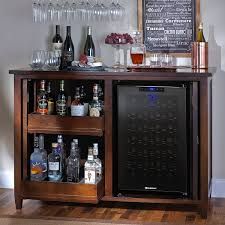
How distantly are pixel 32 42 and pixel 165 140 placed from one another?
1386 mm

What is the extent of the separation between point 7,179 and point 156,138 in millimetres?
1428

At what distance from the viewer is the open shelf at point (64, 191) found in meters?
3.75

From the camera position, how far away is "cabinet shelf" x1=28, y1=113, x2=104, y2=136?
378 cm

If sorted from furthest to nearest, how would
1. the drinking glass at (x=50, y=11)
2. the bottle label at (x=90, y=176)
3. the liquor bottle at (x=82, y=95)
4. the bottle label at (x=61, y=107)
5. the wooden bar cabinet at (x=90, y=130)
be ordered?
1. the drinking glass at (x=50, y=11)
2. the liquor bottle at (x=82, y=95)
3. the bottle label at (x=61, y=107)
4. the bottle label at (x=90, y=176)
5. the wooden bar cabinet at (x=90, y=130)

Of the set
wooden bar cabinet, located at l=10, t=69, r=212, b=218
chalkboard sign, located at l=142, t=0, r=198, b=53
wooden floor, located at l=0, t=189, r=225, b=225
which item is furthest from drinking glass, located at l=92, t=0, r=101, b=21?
wooden floor, located at l=0, t=189, r=225, b=225

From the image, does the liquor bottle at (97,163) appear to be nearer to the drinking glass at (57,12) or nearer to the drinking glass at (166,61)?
the drinking glass at (166,61)

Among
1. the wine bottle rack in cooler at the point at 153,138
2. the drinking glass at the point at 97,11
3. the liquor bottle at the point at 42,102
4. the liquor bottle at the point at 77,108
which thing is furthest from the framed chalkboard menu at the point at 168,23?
the liquor bottle at the point at 42,102

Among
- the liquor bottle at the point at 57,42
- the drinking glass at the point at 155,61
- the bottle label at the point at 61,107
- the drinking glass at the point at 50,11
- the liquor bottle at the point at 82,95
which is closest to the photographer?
the bottle label at the point at 61,107

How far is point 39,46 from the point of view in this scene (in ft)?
14.4

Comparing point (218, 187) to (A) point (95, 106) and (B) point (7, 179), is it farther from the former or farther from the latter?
(B) point (7, 179)

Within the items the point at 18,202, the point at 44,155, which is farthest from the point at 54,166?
the point at 18,202

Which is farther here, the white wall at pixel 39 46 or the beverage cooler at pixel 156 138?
the white wall at pixel 39 46

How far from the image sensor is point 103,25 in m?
4.28

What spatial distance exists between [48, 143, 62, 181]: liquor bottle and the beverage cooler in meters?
0.40
